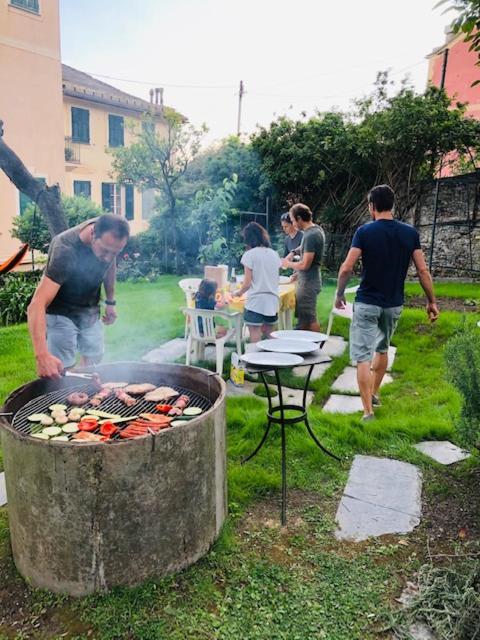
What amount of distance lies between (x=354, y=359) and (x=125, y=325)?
15.1 ft

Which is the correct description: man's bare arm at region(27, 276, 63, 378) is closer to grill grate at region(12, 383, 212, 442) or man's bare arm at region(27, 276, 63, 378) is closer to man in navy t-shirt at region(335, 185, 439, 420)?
grill grate at region(12, 383, 212, 442)

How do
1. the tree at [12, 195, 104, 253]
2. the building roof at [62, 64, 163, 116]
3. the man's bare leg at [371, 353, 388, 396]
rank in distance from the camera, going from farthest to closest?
the building roof at [62, 64, 163, 116]
the tree at [12, 195, 104, 253]
the man's bare leg at [371, 353, 388, 396]

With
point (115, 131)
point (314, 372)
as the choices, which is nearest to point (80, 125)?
point (115, 131)

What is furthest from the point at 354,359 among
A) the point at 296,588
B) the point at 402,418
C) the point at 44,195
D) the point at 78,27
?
the point at 78,27

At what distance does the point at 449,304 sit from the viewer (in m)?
8.57

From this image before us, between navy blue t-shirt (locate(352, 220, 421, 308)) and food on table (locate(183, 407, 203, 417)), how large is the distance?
2038 millimetres

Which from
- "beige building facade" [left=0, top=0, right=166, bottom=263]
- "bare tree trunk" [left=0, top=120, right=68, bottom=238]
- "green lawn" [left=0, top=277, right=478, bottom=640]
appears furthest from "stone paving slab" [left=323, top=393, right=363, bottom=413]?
"beige building facade" [left=0, top=0, right=166, bottom=263]

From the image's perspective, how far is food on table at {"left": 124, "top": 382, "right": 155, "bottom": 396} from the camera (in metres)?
3.22

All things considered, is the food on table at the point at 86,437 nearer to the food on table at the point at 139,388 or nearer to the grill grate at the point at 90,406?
the grill grate at the point at 90,406

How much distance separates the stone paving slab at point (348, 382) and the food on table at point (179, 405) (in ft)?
8.40

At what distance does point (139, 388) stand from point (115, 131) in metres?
22.3

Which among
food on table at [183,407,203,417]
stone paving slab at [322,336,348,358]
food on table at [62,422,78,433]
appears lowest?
stone paving slab at [322,336,348,358]

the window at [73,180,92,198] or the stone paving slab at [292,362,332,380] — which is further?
the window at [73,180,92,198]

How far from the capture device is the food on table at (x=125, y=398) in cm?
305
